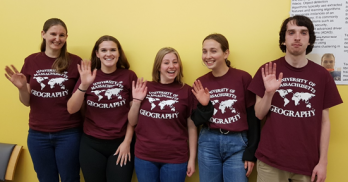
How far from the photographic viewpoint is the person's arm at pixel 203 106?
1.63 meters

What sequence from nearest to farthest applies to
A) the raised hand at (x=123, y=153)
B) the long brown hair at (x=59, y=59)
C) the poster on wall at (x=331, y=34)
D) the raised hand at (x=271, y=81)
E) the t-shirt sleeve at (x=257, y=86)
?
the raised hand at (x=271, y=81)
the t-shirt sleeve at (x=257, y=86)
the poster on wall at (x=331, y=34)
the raised hand at (x=123, y=153)
the long brown hair at (x=59, y=59)

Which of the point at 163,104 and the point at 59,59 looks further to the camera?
the point at 59,59

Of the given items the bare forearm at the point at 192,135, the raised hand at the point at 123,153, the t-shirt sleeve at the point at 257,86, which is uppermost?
the t-shirt sleeve at the point at 257,86

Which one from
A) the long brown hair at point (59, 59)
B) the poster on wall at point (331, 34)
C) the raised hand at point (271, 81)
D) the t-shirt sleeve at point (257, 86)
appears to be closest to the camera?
the raised hand at point (271, 81)

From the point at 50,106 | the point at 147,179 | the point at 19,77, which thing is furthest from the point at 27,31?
the point at 147,179

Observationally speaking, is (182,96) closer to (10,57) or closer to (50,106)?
(50,106)

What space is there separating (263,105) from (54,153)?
1.68 meters

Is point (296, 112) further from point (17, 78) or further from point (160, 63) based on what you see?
point (17, 78)

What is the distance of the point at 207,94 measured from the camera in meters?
1.65

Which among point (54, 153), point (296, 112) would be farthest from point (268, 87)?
point (54, 153)

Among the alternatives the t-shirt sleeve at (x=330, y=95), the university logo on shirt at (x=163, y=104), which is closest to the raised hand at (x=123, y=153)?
the university logo on shirt at (x=163, y=104)

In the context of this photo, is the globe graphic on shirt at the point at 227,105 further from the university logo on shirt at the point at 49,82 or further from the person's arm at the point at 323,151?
the university logo on shirt at the point at 49,82

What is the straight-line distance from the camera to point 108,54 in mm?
1858

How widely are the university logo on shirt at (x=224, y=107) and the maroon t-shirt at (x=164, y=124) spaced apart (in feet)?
0.70
